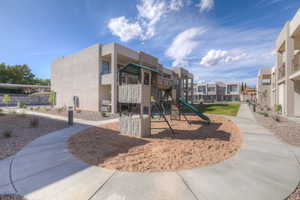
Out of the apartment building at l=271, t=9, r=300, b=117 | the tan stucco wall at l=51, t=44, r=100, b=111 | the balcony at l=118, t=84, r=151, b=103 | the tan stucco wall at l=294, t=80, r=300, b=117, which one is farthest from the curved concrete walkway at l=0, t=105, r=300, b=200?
the tan stucco wall at l=294, t=80, r=300, b=117

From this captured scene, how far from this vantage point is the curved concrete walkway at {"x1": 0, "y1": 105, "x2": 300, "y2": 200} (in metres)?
2.32

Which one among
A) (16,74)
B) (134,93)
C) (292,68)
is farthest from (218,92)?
(16,74)

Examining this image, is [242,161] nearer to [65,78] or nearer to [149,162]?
[149,162]

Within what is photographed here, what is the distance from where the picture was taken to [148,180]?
2711 mm

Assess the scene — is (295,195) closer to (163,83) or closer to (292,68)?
(163,83)

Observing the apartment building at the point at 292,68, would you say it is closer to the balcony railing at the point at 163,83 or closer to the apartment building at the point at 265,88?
the balcony railing at the point at 163,83

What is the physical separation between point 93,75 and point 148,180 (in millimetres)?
15630

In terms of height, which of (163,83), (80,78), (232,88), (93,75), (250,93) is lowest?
(163,83)

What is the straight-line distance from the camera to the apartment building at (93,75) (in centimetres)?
1459

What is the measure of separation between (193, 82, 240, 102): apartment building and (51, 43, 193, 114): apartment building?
42719 millimetres

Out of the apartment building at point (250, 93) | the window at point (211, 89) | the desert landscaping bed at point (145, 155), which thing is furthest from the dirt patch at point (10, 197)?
the window at point (211, 89)

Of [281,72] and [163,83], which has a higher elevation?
[281,72]

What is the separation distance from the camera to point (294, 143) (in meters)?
5.22

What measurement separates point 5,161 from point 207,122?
1037 cm
